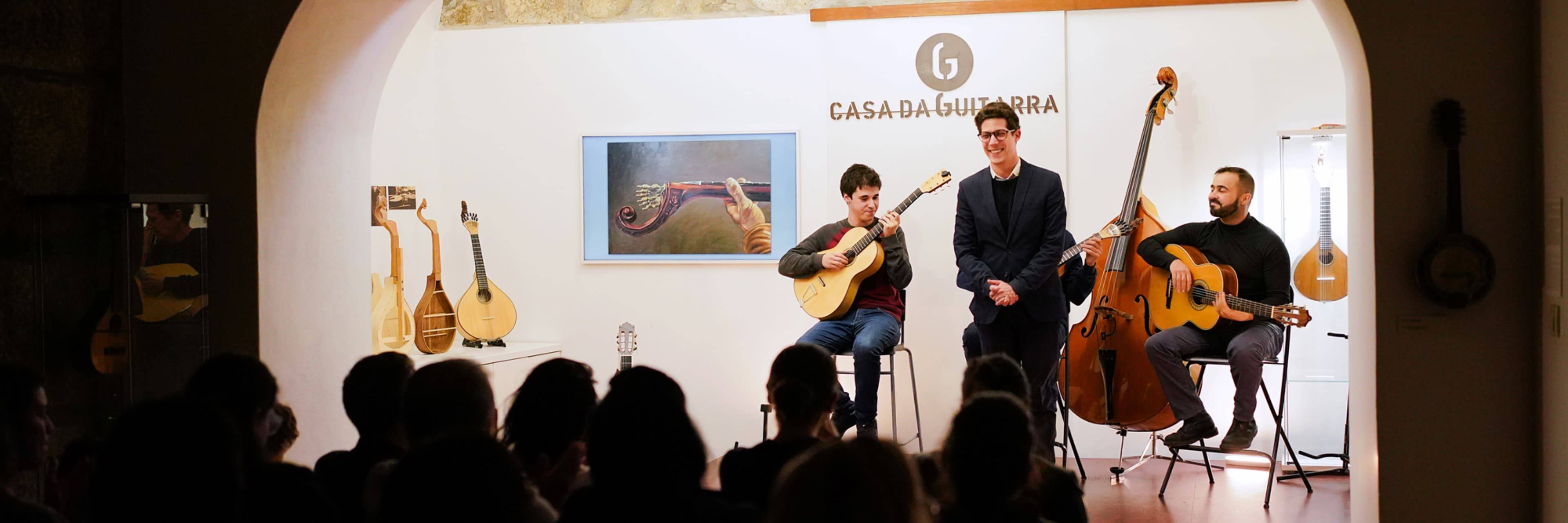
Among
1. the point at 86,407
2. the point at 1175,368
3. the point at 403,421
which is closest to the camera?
the point at 403,421

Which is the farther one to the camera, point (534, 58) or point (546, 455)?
point (534, 58)

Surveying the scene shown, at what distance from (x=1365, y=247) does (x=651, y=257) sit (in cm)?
411

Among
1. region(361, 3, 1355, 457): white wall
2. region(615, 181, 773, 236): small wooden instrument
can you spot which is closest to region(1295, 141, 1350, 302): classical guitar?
region(361, 3, 1355, 457): white wall

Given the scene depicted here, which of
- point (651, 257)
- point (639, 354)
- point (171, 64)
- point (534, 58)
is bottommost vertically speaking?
point (639, 354)

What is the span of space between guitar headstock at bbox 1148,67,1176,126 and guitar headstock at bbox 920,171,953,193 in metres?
0.93

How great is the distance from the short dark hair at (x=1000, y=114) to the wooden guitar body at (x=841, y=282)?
0.78m

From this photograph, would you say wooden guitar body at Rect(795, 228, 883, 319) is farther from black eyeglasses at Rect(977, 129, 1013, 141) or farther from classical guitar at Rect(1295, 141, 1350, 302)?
classical guitar at Rect(1295, 141, 1350, 302)

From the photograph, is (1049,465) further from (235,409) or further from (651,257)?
(651,257)

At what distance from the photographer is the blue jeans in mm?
5172

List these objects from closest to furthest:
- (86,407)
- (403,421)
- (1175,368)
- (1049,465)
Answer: (1049,465)
(403,421)
(86,407)
(1175,368)

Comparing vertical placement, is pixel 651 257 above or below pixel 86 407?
above

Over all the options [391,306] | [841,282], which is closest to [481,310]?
[391,306]

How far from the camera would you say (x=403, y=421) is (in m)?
2.39

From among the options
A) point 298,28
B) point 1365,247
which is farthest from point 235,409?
point 1365,247
